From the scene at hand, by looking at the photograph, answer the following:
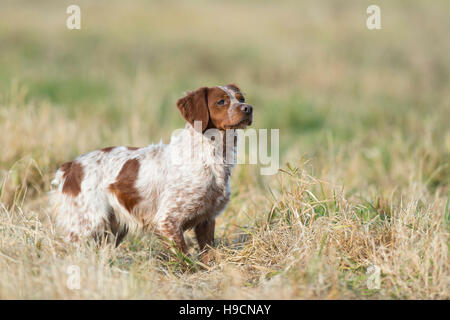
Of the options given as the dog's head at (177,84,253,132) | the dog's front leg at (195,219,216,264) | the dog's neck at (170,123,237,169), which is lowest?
the dog's front leg at (195,219,216,264)

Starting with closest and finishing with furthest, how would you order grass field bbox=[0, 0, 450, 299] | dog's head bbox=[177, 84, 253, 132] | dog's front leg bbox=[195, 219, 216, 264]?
grass field bbox=[0, 0, 450, 299], dog's head bbox=[177, 84, 253, 132], dog's front leg bbox=[195, 219, 216, 264]

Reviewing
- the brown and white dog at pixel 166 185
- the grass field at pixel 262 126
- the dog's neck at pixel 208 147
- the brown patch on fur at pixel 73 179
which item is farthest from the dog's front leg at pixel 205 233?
the brown patch on fur at pixel 73 179

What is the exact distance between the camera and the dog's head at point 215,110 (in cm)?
378

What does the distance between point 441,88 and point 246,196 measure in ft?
28.4

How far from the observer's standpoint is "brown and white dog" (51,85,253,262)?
12.5 feet

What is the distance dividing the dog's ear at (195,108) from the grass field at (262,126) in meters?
0.73

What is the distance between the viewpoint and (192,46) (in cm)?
1374

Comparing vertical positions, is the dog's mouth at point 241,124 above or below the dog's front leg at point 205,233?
above

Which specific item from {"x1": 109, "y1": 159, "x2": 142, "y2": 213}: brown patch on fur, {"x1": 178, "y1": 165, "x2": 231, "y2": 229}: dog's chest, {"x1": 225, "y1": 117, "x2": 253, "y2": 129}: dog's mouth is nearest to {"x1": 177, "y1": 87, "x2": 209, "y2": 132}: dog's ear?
{"x1": 225, "y1": 117, "x2": 253, "y2": 129}: dog's mouth

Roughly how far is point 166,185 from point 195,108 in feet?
1.90

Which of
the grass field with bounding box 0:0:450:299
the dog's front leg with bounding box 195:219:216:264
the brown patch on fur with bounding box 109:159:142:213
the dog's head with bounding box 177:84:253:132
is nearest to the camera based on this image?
the grass field with bounding box 0:0:450:299

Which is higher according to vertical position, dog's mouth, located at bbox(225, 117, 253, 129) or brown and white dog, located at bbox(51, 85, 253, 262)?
dog's mouth, located at bbox(225, 117, 253, 129)

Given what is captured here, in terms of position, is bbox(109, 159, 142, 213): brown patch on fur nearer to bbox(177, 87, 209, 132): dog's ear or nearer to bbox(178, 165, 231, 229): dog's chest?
bbox(178, 165, 231, 229): dog's chest

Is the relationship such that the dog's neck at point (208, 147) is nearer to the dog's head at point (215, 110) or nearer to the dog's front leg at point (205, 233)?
the dog's head at point (215, 110)
